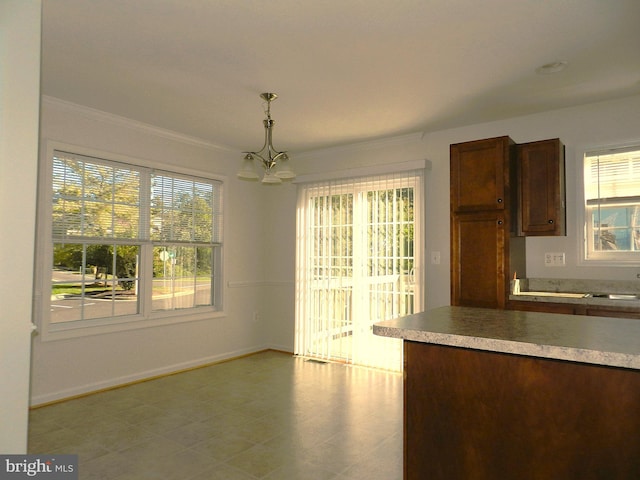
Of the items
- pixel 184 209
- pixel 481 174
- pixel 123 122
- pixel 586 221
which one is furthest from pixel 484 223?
pixel 123 122

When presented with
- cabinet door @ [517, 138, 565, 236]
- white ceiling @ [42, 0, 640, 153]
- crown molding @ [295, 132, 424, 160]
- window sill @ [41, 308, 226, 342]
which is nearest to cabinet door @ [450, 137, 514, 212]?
cabinet door @ [517, 138, 565, 236]

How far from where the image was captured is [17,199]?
1258 millimetres

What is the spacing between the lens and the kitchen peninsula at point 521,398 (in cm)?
138

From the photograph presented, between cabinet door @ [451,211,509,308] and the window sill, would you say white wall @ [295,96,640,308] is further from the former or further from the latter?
the window sill

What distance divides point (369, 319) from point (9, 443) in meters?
3.86

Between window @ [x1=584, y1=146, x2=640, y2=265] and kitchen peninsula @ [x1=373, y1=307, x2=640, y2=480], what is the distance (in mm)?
2019

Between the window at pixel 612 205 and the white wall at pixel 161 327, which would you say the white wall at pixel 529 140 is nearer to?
the window at pixel 612 205

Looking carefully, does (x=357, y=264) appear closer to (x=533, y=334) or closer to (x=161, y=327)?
(x=161, y=327)

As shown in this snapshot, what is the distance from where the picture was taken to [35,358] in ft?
11.6

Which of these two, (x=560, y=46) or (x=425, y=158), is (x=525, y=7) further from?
(x=425, y=158)

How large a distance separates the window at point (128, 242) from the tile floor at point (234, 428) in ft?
2.63

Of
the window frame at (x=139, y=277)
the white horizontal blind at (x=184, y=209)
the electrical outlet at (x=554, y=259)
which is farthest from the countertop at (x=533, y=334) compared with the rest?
the white horizontal blind at (x=184, y=209)

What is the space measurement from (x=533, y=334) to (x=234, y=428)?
2.31m

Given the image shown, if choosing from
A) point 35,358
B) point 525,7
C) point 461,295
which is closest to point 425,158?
point 461,295
